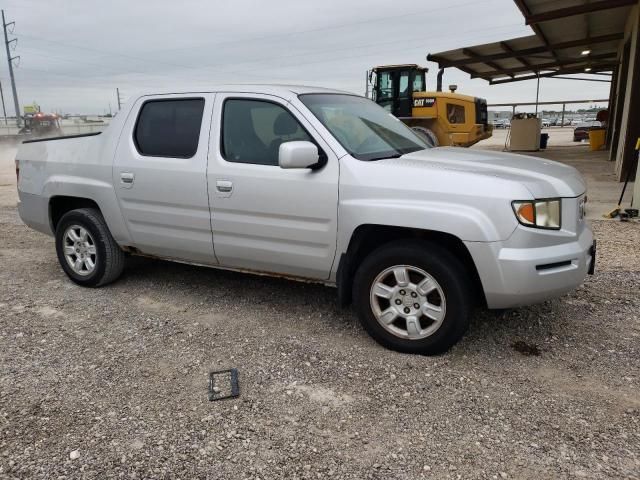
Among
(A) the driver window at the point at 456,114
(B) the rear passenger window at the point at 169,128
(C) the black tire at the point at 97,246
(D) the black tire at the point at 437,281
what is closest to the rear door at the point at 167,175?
(B) the rear passenger window at the point at 169,128

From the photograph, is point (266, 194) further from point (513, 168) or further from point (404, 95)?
point (404, 95)

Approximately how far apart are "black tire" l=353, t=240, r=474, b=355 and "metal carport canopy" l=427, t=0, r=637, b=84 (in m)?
11.2

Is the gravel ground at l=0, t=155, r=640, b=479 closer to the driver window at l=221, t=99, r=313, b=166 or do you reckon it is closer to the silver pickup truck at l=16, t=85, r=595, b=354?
the silver pickup truck at l=16, t=85, r=595, b=354

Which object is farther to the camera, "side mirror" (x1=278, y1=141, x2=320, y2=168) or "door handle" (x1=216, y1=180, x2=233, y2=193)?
"door handle" (x1=216, y1=180, x2=233, y2=193)

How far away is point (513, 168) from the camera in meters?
3.47

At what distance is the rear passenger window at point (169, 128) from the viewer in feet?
13.7

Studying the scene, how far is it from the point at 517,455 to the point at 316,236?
1858 millimetres

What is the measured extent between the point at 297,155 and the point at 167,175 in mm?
1361

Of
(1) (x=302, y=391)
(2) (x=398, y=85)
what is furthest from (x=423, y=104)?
(1) (x=302, y=391)

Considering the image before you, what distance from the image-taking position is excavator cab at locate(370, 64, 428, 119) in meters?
15.8

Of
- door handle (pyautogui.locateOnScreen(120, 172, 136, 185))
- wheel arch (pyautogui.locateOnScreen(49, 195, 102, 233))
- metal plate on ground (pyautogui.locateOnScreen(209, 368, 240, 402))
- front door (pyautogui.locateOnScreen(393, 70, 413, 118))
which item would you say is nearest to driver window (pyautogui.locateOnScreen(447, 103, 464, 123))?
front door (pyautogui.locateOnScreen(393, 70, 413, 118))

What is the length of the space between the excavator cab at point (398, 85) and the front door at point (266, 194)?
12.3 metres

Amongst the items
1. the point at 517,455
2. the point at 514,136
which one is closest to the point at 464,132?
the point at 514,136

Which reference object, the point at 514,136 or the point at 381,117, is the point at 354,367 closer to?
the point at 381,117
